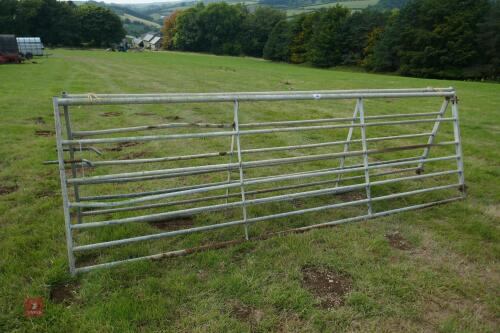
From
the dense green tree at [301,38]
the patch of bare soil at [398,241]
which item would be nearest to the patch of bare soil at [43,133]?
the patch of bare soil at [398,241]

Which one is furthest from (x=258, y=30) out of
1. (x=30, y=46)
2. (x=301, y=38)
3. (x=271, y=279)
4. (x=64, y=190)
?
(x=271, y=279)

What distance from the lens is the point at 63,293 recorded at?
3346 mm

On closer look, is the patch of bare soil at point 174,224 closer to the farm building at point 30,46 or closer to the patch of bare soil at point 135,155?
the patch of bare soil at point 135,155

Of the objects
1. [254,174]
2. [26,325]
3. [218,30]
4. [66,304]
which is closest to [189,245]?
[66,304]

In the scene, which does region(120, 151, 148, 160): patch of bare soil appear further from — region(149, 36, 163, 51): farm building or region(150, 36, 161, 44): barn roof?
region(150, 36, 161, 44): barn roof

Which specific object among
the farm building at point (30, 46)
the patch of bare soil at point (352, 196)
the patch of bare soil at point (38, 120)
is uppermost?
the farm building at point (30, 46)

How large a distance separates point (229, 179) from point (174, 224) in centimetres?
93

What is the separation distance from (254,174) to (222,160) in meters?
1.01

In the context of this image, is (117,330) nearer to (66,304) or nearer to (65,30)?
(66,304)

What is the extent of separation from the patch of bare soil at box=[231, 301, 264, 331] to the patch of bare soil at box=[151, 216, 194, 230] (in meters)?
1.64

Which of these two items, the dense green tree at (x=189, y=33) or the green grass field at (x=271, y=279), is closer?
the green grass field at (x=271, y=279)

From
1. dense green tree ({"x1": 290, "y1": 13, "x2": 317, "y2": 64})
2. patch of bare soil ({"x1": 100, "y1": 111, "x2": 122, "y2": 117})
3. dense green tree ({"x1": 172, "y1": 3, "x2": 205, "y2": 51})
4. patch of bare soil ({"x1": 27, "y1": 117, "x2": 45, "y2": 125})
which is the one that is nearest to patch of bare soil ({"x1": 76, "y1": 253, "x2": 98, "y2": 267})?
patch of bare soil ({"x1": 27, "y1": 117, "x2": 45, "y2": 125})

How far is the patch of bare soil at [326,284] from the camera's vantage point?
10.7 feet

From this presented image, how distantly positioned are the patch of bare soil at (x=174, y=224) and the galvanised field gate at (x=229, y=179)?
1 cm
